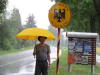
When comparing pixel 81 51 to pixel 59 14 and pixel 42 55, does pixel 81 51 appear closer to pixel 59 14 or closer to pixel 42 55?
pixel 42 55

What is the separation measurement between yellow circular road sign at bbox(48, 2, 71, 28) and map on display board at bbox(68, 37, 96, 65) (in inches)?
345

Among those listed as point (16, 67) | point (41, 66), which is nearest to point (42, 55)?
point (41, 66)

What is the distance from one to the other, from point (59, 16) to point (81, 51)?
898 cm

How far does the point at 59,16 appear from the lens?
9.66 metres

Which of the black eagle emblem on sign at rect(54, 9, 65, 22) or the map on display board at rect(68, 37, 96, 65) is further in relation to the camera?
the map on display board at rect(68, 37, 96, 65)

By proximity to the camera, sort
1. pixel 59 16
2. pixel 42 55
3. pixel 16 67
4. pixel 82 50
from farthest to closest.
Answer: pixel 16 67, pixel 82 50, pixel 42 55, pixel 59 16

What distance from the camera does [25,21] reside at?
363 ft

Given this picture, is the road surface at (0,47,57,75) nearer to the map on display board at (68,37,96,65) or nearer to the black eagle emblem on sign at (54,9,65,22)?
the map on display board at (68,37,96,65)

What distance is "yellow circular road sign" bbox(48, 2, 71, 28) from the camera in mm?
9625

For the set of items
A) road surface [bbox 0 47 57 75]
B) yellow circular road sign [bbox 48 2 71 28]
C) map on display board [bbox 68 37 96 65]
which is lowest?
road surface [bbox 0 47 57 75]

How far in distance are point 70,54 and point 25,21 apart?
304 feet

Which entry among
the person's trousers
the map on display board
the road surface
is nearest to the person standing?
the person's trousers

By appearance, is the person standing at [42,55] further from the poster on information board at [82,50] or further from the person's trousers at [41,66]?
the poster on information board at [82,50]

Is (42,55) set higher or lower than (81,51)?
higher
